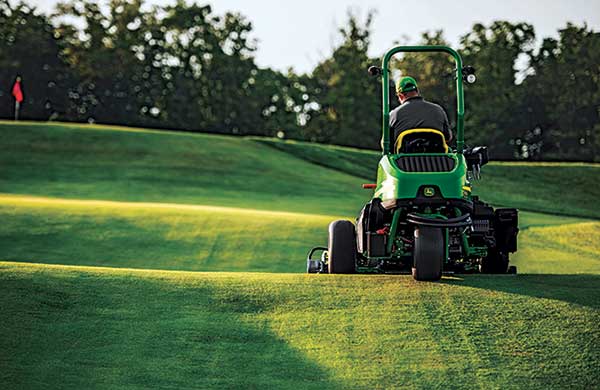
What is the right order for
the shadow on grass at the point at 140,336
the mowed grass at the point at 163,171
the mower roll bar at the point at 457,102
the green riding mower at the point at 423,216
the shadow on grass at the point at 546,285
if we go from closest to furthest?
the shadow on grass at the point at 140,336 → the shadow on grass at the point at 546,285 → the green riding mower at the point at 423,216 → the mower roll bar at the point at 457,102 → the mowed grass at the point at 163,171

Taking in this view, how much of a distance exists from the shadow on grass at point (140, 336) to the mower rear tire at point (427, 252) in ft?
5.54

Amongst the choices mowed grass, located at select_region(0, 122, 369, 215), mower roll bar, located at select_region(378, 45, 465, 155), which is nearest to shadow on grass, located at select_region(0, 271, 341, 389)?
mower roll bar, located at select_region(378, 45, 465, 155)

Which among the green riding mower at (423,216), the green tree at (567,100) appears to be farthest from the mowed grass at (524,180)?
the green tree at (567,100)

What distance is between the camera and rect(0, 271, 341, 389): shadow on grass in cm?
789

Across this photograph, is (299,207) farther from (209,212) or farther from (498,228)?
(498,228)

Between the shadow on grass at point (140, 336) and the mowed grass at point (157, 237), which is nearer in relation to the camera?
the shadow on grass at point (140, 336)

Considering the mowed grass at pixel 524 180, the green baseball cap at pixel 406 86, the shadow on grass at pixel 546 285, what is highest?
the green baseball cap at pixel 406 86

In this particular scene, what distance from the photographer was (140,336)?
8.77 metres

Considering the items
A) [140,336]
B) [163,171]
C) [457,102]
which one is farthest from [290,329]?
[163,171]

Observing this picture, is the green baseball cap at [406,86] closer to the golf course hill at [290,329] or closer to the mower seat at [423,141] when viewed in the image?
the mower seat at [423,141]

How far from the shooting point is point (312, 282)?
34.6ft

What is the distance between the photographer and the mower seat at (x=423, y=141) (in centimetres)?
1098

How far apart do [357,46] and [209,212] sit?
64.0 m

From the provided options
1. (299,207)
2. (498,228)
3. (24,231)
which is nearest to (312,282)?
(498,228)
